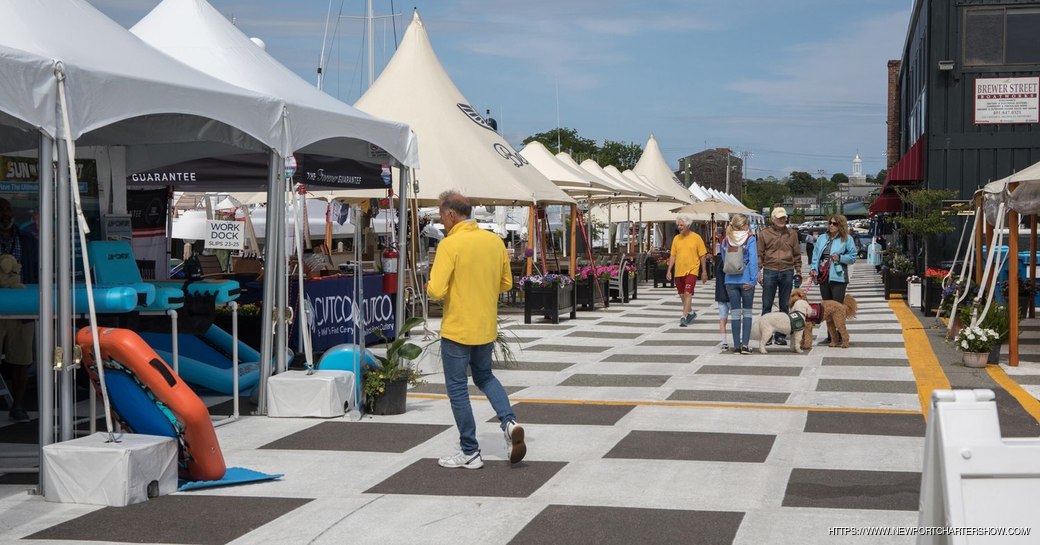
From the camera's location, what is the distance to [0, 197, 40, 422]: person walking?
9.51m

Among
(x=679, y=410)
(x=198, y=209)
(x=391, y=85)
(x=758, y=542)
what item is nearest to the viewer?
(x=758, y=542)

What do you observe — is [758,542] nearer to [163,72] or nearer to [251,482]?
[251,482]

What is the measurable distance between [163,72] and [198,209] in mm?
19086

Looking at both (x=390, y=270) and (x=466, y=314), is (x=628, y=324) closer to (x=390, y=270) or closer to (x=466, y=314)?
(x=390, y=270)

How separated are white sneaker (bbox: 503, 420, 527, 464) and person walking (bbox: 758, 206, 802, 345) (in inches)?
310

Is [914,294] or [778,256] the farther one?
[914,294]

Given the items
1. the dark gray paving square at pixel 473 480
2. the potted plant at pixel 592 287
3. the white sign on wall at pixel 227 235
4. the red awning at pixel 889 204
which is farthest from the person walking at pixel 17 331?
the red awning at pixel 889 204

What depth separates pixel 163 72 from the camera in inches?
332

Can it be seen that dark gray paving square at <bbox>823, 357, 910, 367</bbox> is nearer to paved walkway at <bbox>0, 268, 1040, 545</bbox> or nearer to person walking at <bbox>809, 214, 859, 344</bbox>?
paved walkway at <bbox>0, 268, 1040, 545</bbox>

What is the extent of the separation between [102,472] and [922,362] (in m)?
9.75

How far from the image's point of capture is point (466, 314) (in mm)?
7598

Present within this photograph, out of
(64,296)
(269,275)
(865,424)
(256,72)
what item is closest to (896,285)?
(865,424)

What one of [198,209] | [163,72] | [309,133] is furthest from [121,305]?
[198,209]

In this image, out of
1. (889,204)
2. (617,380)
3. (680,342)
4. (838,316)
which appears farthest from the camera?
(889,204)
